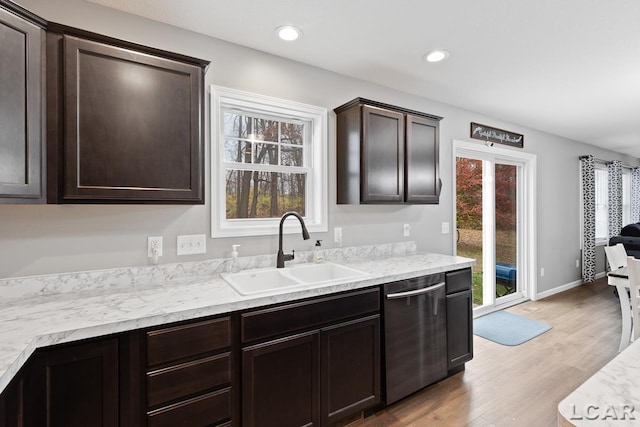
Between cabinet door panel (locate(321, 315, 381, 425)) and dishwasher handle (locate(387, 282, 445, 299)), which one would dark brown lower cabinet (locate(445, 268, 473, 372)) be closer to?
dishwasher handle (locate(387, 282, 445, 299))

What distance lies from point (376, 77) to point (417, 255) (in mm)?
1674

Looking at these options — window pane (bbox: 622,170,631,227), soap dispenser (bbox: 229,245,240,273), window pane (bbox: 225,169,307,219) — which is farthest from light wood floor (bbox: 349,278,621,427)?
window pane (bbox: 622,170,631,227)

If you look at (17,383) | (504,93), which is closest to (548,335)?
(504,93)

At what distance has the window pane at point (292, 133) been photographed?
2572mm

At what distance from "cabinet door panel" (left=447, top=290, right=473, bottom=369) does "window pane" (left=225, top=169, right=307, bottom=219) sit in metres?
1.42

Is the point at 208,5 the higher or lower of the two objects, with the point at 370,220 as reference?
higher

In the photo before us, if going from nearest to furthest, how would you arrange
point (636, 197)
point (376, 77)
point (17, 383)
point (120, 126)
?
point (17, 383)
point (120, 126)
point (376, 77)
point (636, 197)

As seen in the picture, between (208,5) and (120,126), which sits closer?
(120,126)

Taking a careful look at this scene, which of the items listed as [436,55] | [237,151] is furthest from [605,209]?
[237,151]

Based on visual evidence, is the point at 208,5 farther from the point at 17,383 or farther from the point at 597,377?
the point at 597,377

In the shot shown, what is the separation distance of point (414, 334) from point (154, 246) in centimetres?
184

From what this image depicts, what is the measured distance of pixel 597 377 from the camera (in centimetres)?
72

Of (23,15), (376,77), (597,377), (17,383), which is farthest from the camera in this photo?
(376,77)

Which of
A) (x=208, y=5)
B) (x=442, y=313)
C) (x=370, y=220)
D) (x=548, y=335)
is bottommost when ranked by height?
(x=548, y=335)
